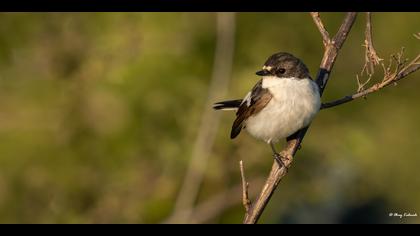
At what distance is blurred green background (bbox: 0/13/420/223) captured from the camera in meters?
7.92

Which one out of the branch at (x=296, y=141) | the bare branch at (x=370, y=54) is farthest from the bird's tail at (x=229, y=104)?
the bare branch at (x=370, y=54)

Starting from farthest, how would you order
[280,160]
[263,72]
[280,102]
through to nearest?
[280,102], [263,72], [280,160]

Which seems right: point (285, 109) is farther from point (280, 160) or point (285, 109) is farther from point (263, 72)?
point (280, 160)

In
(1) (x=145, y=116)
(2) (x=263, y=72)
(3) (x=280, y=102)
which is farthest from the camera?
(1) (x=145, y=116)

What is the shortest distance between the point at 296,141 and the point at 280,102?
0.74 metres

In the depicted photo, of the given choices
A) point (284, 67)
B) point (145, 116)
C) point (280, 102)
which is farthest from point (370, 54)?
point (145, 116)

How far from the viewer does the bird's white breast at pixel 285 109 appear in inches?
246

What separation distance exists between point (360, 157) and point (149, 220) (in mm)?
2557

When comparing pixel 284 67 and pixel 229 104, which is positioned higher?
pixel 284 67

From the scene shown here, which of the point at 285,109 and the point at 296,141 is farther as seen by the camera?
the point at 285,109

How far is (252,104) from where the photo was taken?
6918 millimetres

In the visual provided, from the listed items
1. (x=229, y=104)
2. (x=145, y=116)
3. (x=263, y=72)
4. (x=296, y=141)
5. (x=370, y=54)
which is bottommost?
(x=145, y=116)

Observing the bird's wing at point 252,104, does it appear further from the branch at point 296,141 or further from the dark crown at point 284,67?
the branch at point 296,141

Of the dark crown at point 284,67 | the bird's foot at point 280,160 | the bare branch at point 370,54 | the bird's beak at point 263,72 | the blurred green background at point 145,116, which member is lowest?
the blurred green background at point 145,116
